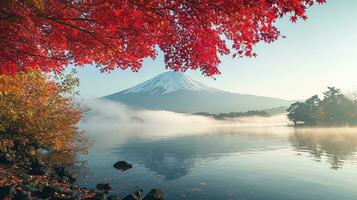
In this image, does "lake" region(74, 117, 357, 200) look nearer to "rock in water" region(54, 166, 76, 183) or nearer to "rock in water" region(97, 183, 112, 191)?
"rock in water" region(97, 183, 112, 191)

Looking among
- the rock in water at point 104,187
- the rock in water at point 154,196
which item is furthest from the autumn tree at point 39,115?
the rock in water at point 154,196

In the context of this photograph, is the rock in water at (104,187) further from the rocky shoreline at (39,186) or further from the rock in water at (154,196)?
the rock in water at (154,196)

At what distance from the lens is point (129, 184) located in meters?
27.8

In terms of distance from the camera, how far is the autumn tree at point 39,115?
2417cm

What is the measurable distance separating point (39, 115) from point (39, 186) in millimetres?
8967

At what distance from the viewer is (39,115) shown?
27438mm

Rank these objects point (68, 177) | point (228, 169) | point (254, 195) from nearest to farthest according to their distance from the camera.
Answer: point (254, 195)
point (68, 177)
point (228, 169)

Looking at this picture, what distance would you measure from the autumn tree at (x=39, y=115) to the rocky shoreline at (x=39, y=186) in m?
1.86

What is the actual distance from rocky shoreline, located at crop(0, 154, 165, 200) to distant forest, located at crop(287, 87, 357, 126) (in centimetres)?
12610

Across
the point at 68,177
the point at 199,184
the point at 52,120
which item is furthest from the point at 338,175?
the point at 52,120

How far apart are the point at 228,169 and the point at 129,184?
12.6m

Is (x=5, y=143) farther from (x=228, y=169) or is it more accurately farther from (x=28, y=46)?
(x=228, y=169)

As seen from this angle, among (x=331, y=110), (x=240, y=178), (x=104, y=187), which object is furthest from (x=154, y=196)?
(x=331, y=110)

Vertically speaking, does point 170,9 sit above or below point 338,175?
above
